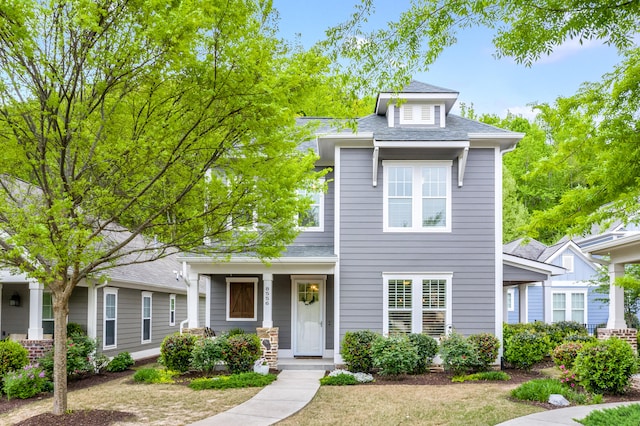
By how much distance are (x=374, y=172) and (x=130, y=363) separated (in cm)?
780

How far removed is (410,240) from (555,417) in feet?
21.9

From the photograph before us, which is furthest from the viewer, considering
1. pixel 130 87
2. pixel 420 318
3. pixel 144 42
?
pixel 420 318

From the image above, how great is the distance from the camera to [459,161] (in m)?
14.5

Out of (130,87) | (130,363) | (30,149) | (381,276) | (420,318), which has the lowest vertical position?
(130,363)

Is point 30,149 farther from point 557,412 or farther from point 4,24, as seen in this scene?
point 557,412

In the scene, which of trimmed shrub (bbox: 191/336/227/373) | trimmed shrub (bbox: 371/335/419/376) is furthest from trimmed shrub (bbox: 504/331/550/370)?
trimmed shrub (bbox: 191/336/227/373)

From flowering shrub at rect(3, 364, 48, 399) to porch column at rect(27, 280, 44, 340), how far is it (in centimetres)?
121

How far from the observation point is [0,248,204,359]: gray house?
13383mm

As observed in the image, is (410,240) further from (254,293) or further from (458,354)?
(254,293)

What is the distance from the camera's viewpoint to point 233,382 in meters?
12.1

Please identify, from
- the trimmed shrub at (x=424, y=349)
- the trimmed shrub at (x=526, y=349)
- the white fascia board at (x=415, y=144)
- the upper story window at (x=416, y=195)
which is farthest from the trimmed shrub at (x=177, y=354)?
the trimmed shrub at (x=526, y=349)

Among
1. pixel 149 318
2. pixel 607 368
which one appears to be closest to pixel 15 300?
pixel 149 318

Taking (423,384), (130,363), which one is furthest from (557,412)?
(130,363)

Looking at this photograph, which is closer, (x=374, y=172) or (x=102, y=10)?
(x=102, y=10)
